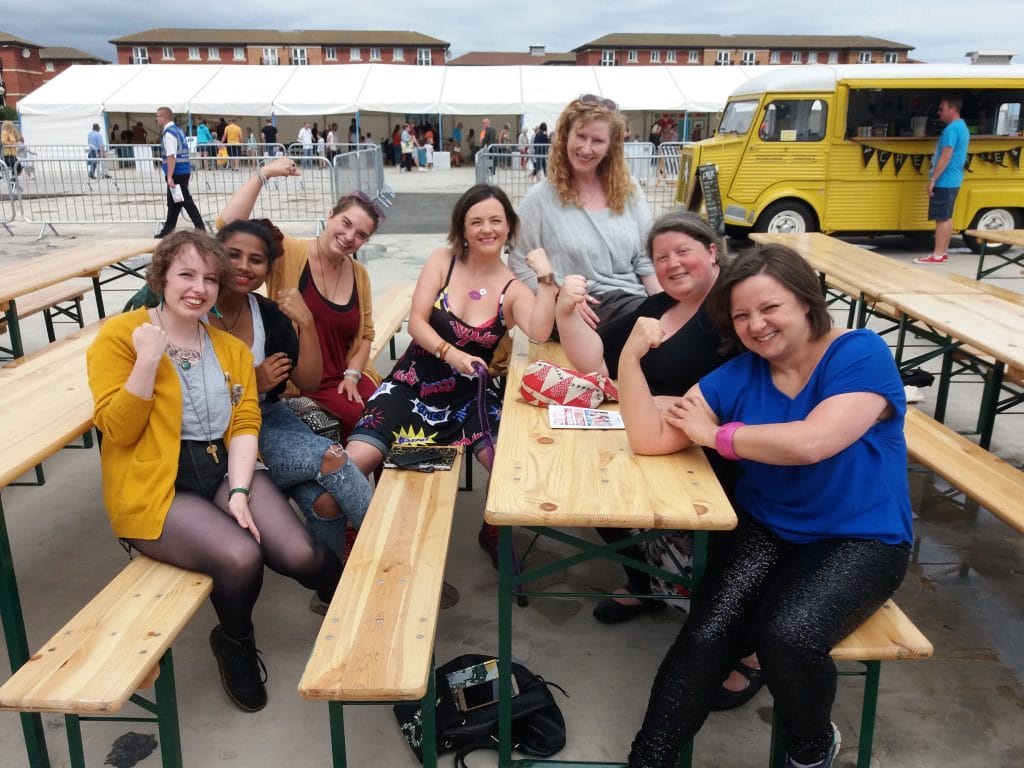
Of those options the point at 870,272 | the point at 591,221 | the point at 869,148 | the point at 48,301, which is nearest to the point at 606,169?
the point at 591,221

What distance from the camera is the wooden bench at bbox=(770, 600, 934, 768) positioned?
195cm

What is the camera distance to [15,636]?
2367 mm

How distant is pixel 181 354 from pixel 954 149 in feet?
31.3

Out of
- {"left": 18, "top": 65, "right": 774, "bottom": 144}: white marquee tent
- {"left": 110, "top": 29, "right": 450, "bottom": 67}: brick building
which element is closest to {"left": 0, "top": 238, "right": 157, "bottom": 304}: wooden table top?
{"left": 18, "top": 65, "right": 774, "bottom": 144}: white marquee tent

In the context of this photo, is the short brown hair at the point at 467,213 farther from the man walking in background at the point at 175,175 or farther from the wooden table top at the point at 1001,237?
the man walking in background at the point at 175,175

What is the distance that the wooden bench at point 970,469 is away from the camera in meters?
2.70

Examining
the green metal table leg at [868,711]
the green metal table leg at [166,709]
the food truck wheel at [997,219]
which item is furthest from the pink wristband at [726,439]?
the food truck wheel at [997,219]

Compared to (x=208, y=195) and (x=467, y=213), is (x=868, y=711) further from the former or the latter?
(x=208, y=195)

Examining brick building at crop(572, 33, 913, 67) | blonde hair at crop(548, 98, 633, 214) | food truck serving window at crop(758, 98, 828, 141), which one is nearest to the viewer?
blonde hair at crop(548, 98, 633, 214)

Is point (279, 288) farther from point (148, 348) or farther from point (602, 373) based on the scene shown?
point (602, 373)

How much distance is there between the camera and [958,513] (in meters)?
3.93

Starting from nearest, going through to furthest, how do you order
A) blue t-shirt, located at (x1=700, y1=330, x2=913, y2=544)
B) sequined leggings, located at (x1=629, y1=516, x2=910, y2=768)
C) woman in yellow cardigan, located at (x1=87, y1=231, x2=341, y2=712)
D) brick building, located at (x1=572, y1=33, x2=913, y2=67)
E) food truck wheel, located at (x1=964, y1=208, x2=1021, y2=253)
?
sequined leggings, located at (x1=629, y1=516, x2=910, y2=768)
blue t-shirt, located at (x1=700, y1=330, x2=913, y2=544)
woman in yellow cardigan, located at (x1=87, y1=231, x2=341, y2=712)
food truck wheel, located at (x1=964, y1=208, x2=1021, y2=253)
brick building, located at (x1=572, y1=33, x2=913, y2=67)

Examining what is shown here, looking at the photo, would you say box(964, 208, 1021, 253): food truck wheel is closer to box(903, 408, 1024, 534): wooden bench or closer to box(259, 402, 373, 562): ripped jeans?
box(903, 408, 1024, 534): wooden bench

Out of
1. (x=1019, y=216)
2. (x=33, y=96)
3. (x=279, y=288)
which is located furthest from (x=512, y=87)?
(x=279, y=288)
